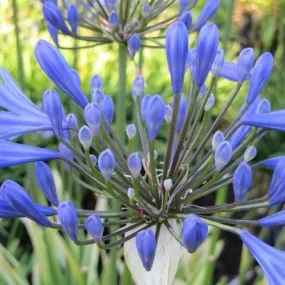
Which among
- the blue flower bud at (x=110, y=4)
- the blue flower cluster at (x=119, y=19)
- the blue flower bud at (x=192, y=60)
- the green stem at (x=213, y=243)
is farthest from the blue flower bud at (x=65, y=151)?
the green stem at (x=213, y=243)

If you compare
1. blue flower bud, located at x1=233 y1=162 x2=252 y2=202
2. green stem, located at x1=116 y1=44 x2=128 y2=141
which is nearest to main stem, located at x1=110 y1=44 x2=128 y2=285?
green stem, located at x1=116 y1=44 x2=128 y2=141

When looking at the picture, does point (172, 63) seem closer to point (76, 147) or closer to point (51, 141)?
point (76, 147)

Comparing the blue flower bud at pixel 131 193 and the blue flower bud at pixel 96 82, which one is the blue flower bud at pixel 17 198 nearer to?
the blue flower bud at pixel 131 193

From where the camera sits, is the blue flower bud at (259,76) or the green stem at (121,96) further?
the green stem at (121,96)

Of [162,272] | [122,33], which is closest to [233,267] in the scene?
[122,33]

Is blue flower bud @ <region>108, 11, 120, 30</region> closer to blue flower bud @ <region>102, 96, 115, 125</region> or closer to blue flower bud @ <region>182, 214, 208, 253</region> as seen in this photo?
blue flower bud @ <region>102, 96, 115, 125</region>

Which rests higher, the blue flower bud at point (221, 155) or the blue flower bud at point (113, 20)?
the blue flower bud at point (113, 20)

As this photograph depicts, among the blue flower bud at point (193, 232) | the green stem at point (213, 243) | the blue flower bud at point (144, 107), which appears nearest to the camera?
the blue flower bud at point (193, 232)
